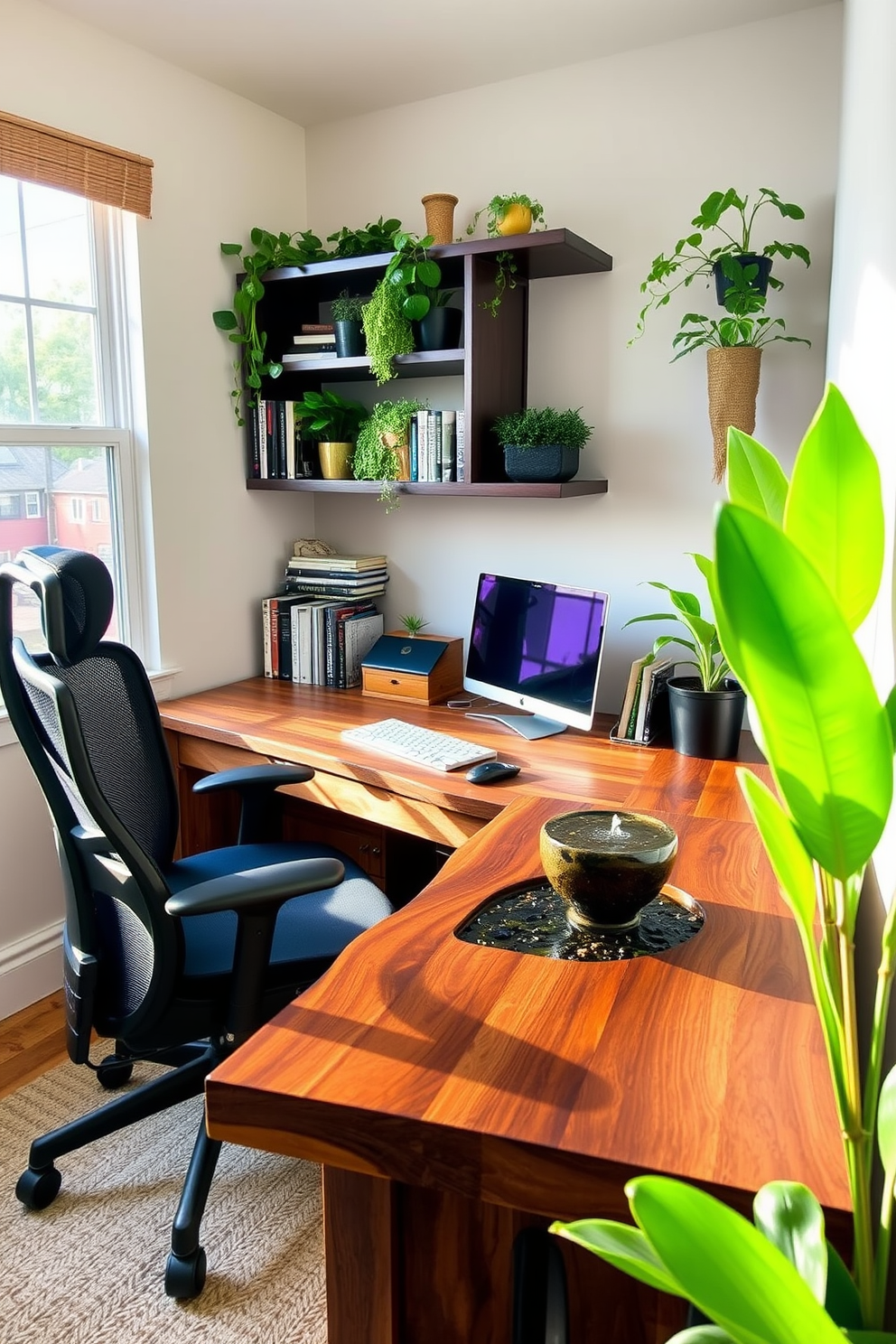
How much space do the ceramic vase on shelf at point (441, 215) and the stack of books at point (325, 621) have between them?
932 mm

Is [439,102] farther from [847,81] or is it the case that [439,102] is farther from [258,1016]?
[258,1016]

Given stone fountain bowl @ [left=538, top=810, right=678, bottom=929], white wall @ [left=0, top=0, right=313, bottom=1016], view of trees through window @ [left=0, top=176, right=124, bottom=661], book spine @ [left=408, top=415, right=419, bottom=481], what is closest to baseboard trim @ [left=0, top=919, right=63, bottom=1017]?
white wall @ [left=0, top=0, right=313, bottom=1016]

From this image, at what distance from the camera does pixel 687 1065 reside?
98cm

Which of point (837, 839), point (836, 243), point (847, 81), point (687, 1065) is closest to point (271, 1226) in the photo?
point (687, 1065)

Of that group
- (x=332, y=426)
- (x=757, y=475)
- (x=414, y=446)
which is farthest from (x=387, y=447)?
(x=757, y=475)

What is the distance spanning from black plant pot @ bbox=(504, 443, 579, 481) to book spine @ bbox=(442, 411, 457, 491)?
0.18 m

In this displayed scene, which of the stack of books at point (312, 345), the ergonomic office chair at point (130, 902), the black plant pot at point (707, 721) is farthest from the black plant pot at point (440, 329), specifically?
the ergonomic office chair at point (130, 902)

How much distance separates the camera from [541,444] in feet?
8.11

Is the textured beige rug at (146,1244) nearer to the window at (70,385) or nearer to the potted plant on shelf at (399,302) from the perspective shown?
the window at (70,385)

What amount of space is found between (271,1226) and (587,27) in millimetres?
2696

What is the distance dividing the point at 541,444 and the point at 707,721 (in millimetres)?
802

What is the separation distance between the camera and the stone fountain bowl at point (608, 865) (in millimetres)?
1196

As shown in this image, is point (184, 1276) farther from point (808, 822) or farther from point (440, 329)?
point (440, 329)

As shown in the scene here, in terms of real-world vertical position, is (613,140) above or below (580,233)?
above
